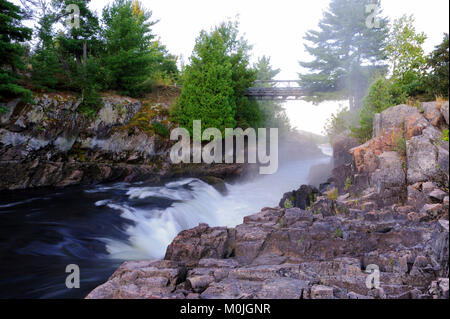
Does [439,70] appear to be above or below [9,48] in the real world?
below

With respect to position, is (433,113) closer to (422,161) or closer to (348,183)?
(422,161)

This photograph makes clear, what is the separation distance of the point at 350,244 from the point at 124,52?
64.4 ft

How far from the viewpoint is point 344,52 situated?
2947 centimetres

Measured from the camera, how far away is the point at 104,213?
453 inches

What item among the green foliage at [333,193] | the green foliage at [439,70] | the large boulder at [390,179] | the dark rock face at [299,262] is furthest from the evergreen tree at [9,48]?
the green foliage at [439,70]

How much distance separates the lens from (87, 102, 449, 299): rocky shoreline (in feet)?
15.4

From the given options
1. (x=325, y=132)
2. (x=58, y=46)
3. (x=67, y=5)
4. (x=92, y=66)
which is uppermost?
(x=67, y=5)

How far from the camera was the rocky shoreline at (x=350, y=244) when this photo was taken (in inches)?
185

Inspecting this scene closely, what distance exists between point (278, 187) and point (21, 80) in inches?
720

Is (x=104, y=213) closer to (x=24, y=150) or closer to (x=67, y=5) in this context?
(x=24, y=150)

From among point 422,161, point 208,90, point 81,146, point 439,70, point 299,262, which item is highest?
point 208,90

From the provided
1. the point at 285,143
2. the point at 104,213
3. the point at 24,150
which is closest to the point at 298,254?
the point at 104,213

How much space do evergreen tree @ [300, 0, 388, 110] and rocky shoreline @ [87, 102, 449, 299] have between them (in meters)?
18.7

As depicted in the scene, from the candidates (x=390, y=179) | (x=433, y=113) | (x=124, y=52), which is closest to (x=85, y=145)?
(x=124, y=52)
